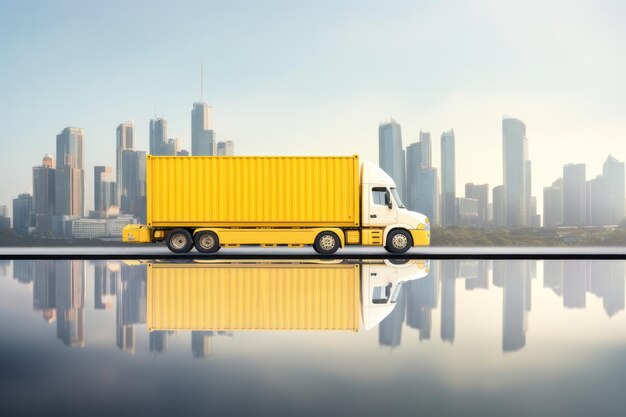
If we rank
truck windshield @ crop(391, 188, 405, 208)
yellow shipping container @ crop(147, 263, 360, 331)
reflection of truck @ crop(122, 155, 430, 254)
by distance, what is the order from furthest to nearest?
truck windshield @ crop(391, 188, 405, 208) → reflection of truck @ crop(122, 155, 430, 254) → yellow shipping container @ crop(147, 263, 360, 331)

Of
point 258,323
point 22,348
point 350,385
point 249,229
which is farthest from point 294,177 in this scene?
point 350,385

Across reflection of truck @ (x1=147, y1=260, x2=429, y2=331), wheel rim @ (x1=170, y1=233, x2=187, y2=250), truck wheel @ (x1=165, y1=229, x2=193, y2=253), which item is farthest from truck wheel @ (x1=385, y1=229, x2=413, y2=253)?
wheel rim @ (x1=170, y1=233, x2=187, y2=250)

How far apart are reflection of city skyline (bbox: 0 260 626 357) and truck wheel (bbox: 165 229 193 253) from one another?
2.09 meters

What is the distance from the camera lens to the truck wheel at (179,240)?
17.6 meters

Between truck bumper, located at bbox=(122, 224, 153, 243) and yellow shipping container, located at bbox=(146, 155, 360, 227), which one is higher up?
yellow shipping container, located at bbox=(146, 155, 360, 227)

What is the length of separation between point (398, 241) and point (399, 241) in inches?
1.6

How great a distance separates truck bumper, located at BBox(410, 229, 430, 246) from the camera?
17.5m

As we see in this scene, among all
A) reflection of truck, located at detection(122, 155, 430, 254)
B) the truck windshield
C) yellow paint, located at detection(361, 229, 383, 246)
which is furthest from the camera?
the truck windshield

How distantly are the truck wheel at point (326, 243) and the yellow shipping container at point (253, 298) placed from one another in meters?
3.87

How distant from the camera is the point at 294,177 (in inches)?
685

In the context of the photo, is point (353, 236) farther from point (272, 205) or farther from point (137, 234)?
point (137, 234)

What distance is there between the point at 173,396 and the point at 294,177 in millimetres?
13842

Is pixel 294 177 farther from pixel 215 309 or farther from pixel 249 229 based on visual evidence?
pixel 215 309

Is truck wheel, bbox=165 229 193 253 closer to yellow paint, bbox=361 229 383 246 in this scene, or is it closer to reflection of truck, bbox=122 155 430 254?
reflection of truck, bbox=122 155 430 254
